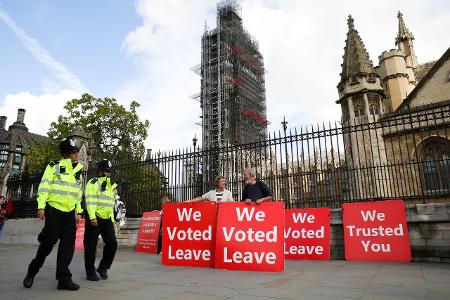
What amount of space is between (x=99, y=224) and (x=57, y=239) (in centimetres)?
81

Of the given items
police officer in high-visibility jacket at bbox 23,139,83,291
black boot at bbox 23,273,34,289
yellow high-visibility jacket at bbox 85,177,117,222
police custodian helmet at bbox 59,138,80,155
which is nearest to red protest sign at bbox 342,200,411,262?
yellow high-visibility jacket at bbox 85,177,117,222

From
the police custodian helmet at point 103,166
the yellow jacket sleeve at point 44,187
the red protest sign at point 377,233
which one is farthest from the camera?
the red protest sign at point 377,233

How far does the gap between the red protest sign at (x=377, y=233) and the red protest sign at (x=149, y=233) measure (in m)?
5.37

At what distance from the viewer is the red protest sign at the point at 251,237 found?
5.58 meters

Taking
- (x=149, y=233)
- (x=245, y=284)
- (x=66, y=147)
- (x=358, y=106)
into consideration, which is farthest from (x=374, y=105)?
(x=66, y=147)

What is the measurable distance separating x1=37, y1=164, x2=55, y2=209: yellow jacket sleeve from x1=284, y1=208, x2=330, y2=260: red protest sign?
18.5 feet

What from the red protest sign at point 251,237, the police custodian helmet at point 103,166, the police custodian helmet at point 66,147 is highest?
the police custodian helmet at point 66,147

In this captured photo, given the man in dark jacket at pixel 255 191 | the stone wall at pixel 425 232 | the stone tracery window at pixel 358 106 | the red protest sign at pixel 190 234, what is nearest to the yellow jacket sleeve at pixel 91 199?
the red protest sign at pixel 190 234

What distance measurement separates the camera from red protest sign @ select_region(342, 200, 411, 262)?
6984 millimetres

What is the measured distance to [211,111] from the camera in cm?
6175

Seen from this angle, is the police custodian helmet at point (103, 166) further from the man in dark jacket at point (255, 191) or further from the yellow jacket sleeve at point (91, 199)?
the man in dark jacket at point (255, 191)

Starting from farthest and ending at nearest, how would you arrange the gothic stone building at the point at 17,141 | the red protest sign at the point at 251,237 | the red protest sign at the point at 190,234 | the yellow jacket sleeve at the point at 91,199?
1. the gothic stone building at the point at 17,141
2. the red protest sign at the point at 190,234
3. the red protest sign at the point at 251,237
4. the yellow jacket sleeve at the point at 91,199

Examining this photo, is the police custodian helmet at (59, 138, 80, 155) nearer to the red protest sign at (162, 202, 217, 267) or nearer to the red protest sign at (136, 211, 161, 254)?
the red protest sign at (162, 202, 217, 267)

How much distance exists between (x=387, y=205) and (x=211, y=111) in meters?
55.5
